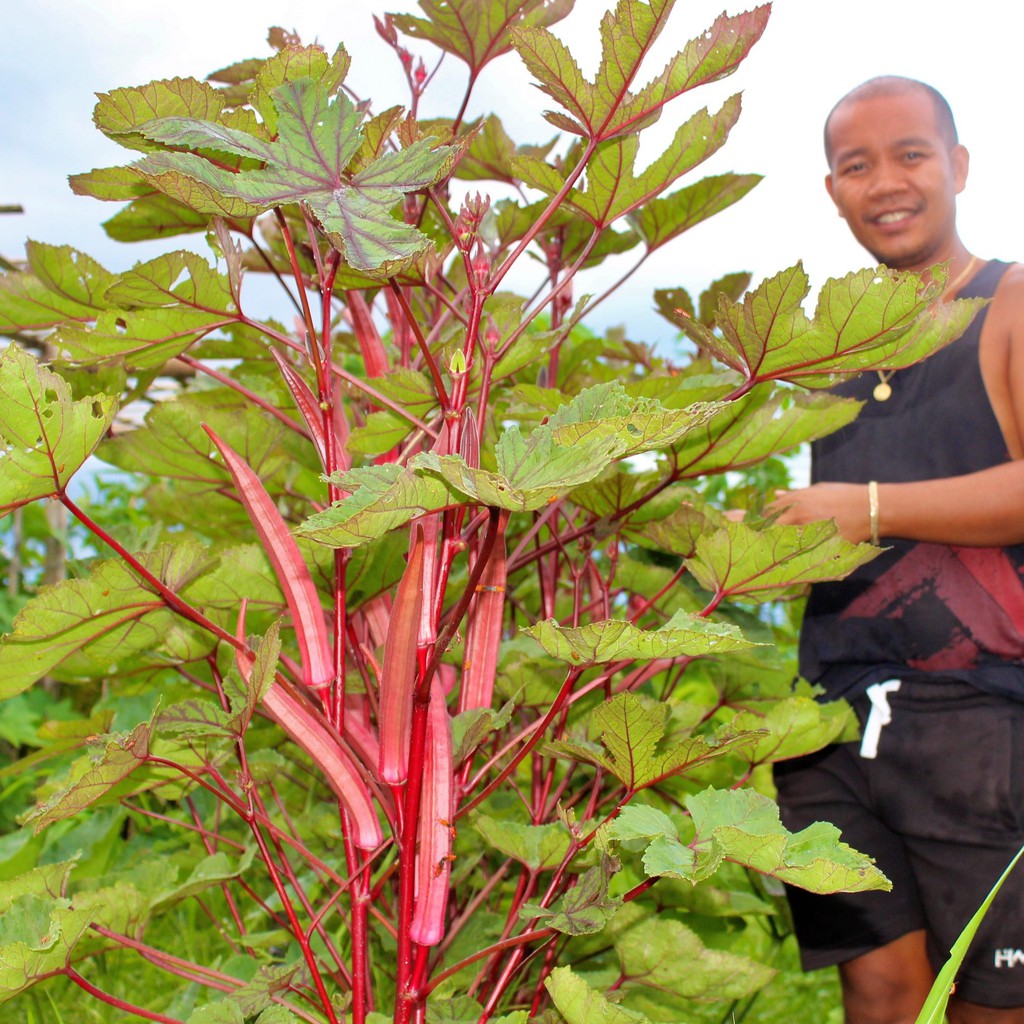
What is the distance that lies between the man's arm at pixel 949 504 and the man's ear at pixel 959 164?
0.27 metres

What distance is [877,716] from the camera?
1409 millimetres

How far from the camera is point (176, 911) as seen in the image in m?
2.00

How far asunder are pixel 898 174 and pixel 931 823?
0.92 meters

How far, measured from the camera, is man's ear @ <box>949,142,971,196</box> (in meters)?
1.52

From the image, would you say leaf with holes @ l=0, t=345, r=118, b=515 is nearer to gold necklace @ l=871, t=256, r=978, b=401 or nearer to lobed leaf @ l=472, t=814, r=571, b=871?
lobed leaf @ l=472, t=814, r=571, b=871

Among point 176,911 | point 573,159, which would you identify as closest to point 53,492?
point 573,159

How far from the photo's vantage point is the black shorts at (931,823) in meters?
1.32

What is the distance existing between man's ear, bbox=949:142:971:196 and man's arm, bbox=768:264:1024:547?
274 mm

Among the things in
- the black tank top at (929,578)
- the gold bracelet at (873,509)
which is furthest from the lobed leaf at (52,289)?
the black tank top at (929,578)

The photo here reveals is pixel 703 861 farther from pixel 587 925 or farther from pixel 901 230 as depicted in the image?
pixel 901 230

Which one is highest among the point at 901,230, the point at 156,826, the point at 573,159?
the point at 573,159

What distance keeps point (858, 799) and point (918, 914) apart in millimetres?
189

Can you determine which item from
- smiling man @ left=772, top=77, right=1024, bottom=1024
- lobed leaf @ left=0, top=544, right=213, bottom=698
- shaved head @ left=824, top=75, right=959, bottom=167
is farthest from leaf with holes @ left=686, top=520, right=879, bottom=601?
shaved head @ left=824, top=75, right=959, bottom=167

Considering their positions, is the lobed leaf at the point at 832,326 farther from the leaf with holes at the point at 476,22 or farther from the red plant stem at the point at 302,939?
the red plant stem at the point at 302,939
